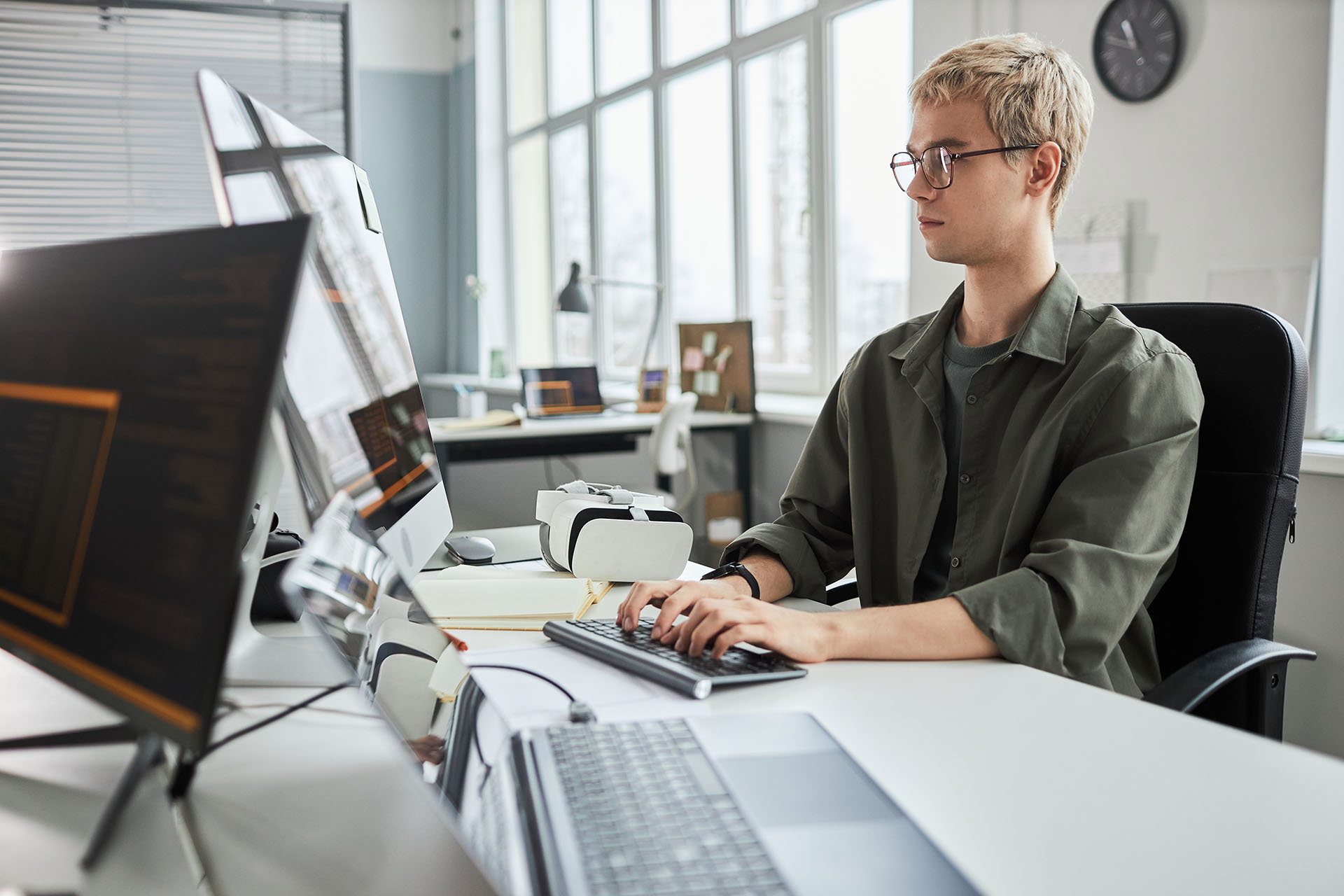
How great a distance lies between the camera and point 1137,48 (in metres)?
2.46

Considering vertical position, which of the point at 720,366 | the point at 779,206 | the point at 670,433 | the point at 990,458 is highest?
the point at 779,206

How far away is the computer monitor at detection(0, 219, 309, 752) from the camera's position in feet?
1.78

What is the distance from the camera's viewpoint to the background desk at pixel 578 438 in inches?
134

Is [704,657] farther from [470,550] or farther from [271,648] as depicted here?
[470,550]

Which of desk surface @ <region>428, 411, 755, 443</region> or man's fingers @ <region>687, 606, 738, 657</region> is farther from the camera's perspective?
desk surface @ <region>428, 411, 755, 443</region>

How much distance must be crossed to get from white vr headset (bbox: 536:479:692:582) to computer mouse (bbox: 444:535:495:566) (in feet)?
0.64

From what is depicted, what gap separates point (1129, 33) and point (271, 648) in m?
2.45

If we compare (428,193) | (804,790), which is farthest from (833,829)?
(428,193)

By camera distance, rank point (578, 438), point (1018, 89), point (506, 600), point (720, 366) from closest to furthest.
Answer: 1. point (506, 600)
2. point (1018, 89)
3. point (578, 438)
4. point (720, 366)

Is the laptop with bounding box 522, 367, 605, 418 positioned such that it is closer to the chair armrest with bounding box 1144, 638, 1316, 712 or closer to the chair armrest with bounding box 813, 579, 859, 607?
the chair armrest with bounding box 813, 579, 859, 607

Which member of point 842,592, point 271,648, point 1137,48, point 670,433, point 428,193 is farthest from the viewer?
point 428,193

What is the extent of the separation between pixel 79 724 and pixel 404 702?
331 millimetres

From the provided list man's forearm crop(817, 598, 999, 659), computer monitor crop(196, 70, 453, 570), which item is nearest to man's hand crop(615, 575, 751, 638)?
man's forearm crop(817, 598, 999, 659)

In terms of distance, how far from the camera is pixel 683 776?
0.66 metres
